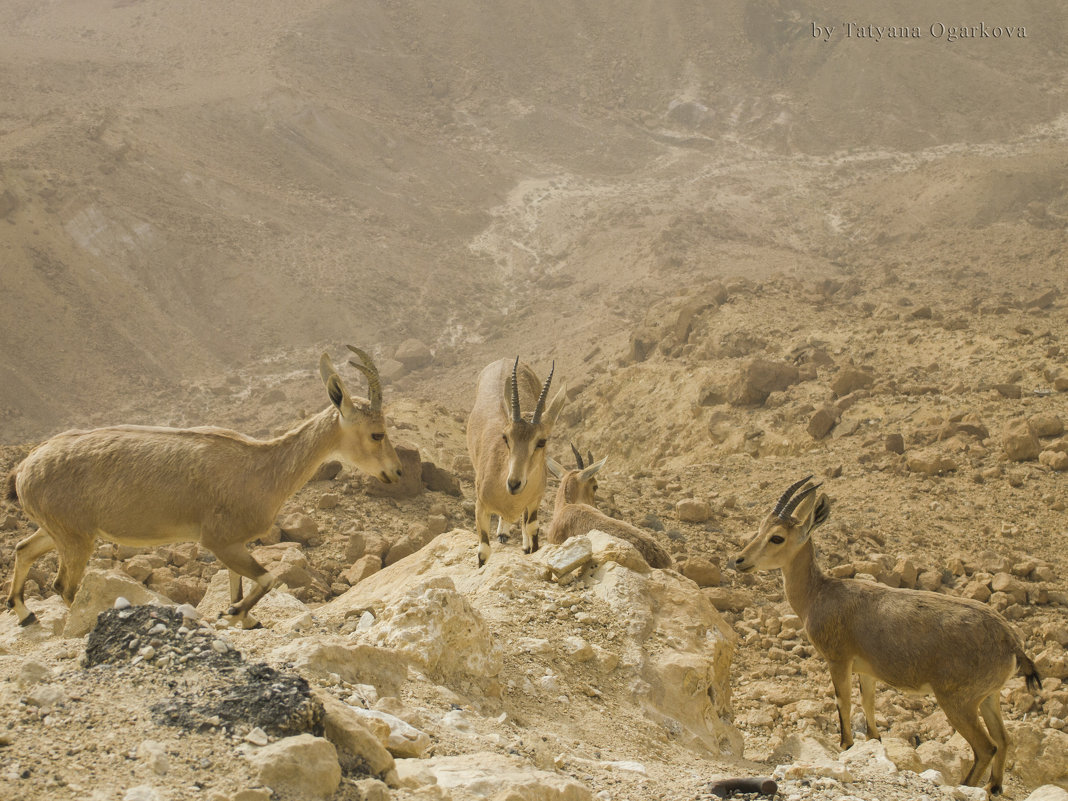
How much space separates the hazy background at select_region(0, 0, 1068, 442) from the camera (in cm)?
3027

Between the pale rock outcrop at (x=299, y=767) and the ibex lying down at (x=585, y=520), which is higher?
the pale rock outcrop at (x=299, y=767)

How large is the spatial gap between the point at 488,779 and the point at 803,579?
5302 millimetres

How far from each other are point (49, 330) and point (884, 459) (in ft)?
78.1

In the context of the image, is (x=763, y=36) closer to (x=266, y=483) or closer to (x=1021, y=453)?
(x=1021, y=453)

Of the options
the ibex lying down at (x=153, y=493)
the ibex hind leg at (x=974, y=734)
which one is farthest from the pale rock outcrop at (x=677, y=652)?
the ibex lying down at (x=153, y=493)

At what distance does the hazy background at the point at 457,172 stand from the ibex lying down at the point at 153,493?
1697cm

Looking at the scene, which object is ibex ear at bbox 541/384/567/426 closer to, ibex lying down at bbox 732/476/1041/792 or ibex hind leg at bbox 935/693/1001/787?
ibex lying down at bbox 732/476/1041/792

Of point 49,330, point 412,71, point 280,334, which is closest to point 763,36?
point 412,71

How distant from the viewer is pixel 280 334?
102ft

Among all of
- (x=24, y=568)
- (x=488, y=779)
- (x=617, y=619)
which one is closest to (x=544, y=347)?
(x=24, y=568)

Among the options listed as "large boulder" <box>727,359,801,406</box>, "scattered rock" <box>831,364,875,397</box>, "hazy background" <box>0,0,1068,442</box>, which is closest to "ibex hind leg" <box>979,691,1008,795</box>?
"scattered rock" <box>831,364,875,397</box>

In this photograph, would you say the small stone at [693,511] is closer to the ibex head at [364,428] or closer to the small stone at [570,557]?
the small stone at [570,557]

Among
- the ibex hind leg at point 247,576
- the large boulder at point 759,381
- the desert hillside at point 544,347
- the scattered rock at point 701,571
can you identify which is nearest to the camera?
the desert hillside at point 544,347

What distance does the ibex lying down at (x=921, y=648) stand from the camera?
24.8ft
